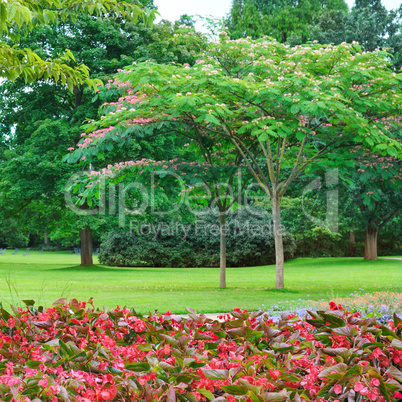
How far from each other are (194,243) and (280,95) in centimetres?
1736

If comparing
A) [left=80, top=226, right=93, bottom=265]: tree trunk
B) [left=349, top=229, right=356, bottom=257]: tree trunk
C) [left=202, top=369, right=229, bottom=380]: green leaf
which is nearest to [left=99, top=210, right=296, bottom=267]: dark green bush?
[left=80, top=226, right=93, bottom=265]: tree trunk

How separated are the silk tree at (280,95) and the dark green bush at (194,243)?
13.4 meters

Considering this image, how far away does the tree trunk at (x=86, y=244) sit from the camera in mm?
22859


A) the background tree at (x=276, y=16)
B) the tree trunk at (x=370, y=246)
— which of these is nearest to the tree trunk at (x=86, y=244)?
the tree trunk at (x=370, y=246)

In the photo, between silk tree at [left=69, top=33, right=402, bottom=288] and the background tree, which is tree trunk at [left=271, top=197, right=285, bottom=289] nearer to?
silk tree at [left=69, top=33, right=402, bottom=288]

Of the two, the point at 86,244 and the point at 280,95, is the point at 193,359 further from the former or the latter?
the point at 86,244

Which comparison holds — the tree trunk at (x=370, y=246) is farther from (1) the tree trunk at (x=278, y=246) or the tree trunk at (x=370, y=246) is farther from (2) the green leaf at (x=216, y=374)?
(2) the green leaf at (x=216, y=374)

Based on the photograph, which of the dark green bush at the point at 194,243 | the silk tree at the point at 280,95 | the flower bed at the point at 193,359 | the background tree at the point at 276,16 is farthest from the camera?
the background tree at the point at 276,16

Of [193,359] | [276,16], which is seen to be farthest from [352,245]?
[193,359]

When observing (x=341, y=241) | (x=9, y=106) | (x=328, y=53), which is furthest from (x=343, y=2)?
(x=328, y=53)

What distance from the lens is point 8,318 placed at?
3465 mm

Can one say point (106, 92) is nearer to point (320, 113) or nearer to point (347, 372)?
point (320, 113)

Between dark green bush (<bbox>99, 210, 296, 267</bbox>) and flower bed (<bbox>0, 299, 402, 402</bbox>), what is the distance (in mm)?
22525

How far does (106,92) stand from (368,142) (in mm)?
6075
